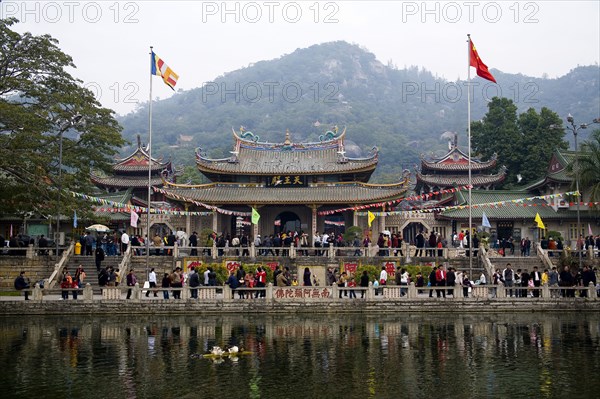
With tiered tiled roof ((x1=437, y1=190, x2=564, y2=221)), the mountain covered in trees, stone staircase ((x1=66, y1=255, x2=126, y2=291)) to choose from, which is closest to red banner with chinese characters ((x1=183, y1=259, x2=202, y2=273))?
stone staircase ((x1=66, y1=255, x2=126, y2=291))

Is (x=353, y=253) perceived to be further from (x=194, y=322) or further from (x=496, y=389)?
(x=496, y=389)

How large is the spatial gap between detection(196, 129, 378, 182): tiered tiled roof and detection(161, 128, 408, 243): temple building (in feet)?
0.21

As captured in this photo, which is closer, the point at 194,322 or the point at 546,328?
the point at 546,328

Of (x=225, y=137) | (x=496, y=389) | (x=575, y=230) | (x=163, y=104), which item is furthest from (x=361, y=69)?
(x=496, y=389)

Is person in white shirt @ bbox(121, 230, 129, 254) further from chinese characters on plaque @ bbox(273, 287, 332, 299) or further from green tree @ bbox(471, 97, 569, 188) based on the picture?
green tree @ bbox(471, 97, 569, 188)

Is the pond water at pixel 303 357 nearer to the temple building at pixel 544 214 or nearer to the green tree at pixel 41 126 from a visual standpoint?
the green tree at pixel 41 126

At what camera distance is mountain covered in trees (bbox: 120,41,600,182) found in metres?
Result: 125

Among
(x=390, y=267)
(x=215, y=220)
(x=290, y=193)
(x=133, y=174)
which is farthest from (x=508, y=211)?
(x=133, y=174)

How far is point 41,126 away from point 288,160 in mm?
18493

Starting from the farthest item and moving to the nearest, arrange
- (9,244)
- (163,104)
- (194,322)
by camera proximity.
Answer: (163,104)
(9,244)
(194,322)

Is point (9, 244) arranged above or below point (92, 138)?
below

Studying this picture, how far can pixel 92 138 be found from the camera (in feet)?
103

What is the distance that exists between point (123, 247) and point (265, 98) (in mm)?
132727

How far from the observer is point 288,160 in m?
43.1
